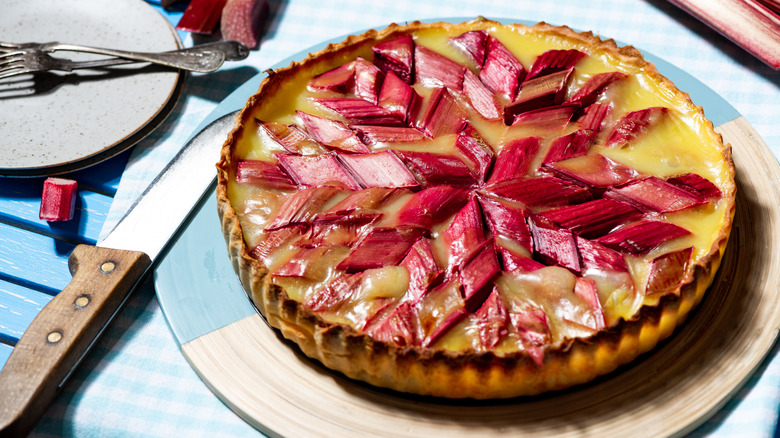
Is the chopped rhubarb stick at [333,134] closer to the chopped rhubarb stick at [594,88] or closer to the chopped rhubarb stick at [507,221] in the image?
the chopped rhubarb stick at [507,221]

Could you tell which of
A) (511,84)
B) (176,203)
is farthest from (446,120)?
(176,203)

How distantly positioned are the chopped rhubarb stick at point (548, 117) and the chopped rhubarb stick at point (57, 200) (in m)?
1.57

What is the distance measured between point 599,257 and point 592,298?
0.16 metres

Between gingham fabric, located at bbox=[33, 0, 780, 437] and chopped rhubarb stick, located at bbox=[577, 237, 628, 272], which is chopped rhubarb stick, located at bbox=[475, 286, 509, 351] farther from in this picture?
gingham fabric, located at bbox=[33, 0, 780, 437]

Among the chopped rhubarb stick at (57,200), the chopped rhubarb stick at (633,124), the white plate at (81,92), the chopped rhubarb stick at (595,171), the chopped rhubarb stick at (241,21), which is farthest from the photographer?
the chopped rhubarb stick at (241,21)

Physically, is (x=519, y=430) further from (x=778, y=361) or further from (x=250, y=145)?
(x=250, y=145)

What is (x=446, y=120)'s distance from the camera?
96.0 inches

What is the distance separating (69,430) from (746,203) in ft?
7.06

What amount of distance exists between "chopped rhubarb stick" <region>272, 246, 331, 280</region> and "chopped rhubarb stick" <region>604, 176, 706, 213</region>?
0.88 m

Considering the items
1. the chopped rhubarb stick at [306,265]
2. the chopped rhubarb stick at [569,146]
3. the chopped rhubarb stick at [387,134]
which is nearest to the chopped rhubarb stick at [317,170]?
the chopped rhubarb stick at [387,134]

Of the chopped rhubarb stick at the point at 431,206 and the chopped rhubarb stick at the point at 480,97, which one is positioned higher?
the chopped rhubarb stick at the point at 480,97

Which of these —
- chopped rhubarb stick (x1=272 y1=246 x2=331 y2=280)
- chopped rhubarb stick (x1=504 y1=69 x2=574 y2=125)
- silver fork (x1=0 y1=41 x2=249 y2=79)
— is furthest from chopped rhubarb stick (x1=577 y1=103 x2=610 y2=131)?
silver fork (x1=0 y1=41 x2=249 y2=79)

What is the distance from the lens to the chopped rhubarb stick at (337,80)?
2572 millimetres

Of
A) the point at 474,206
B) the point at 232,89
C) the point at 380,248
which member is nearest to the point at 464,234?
the point at 474,206
